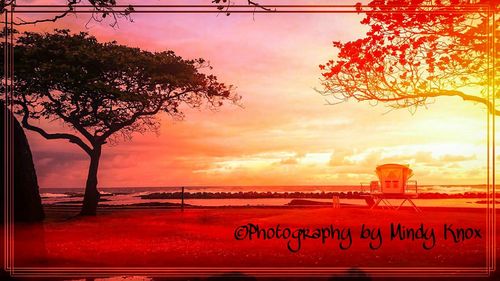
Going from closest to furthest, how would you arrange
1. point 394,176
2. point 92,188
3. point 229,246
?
point 229,246, point 394,176, point 92,188

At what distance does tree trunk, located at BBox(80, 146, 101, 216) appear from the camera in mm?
23516

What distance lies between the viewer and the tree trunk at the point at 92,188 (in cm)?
2352

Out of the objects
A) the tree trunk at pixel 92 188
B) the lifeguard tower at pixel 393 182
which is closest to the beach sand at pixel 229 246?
the lifeguard tower at pixel 393 182

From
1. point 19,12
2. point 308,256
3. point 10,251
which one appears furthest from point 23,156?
point 308,256

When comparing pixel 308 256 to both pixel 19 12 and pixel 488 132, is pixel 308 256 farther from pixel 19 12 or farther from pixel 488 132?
pixel 19 12

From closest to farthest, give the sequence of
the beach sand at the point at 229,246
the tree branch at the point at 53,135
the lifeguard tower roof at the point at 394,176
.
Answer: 1. the beach sand at the point at 229,246
2. the lifeguard tower roof at the point at 394,176
3. the tree branch at the point at 53,135

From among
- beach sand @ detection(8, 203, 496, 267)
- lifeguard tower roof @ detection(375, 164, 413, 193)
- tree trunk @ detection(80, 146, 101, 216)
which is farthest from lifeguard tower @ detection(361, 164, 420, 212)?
tree trunk @ detection(80, 146, 101, 216)

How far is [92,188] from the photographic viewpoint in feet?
77.6

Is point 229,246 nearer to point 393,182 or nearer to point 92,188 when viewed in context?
point 393,182

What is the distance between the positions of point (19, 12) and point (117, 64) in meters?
12.4

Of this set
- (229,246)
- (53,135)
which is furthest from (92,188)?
(229,246)

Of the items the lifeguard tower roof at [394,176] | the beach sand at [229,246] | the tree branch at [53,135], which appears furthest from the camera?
the tree branch at [53,135]

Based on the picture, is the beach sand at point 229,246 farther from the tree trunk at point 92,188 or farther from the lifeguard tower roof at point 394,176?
the tree trunk at point 92,188

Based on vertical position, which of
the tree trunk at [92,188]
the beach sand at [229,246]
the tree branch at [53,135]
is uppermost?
the tree branch at [53,135]
